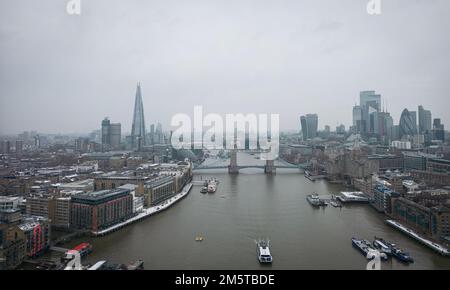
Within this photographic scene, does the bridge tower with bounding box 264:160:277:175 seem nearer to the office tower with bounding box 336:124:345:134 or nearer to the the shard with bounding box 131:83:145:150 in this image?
the the shard with bounding box 131:83:145:150

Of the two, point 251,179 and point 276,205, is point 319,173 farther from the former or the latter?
point 276,205

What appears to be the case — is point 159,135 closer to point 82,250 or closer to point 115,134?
point 115,134

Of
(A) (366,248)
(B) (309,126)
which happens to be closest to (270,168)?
(A) (366,248)

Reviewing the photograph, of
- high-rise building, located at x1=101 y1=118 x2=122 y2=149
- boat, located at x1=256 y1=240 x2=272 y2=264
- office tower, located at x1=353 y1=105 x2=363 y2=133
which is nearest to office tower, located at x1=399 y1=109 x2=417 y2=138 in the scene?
office tower, located at x1=353 y1=105 x2=363 y2=133

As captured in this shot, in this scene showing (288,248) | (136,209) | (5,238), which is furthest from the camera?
(136,209)

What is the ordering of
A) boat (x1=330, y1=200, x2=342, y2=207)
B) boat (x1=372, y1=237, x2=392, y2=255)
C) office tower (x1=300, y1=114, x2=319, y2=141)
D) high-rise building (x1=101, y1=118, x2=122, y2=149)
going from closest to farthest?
1. boat (x1=372, y1=237, x2=392, y2=255)
2. boat (x1=330, y1=200, x2=342, y2=207)
3. high-rise building (x1=101, y1=118, x2=122, y2=149)
4. office tower (x1=300, y1=114, x2=319, y2=141)
